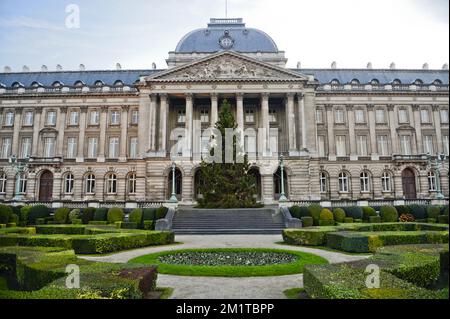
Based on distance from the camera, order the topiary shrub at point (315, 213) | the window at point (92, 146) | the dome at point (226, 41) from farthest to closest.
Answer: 1. the window at point (92, 146)
2. the dome at point (226, 41)
3. the topiary shrub at point (315, 213)

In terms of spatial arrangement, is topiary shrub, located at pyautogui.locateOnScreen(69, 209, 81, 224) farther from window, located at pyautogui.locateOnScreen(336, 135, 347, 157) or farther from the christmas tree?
window, located at pyautogui.locateOnScreen(336, 135, 347, 157)

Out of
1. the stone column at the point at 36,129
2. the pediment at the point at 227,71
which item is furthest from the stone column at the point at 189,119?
the stone column at the point at 36,129

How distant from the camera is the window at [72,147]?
163ft

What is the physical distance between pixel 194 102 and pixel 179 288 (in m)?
39.7

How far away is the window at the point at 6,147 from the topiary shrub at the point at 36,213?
83.1 feet

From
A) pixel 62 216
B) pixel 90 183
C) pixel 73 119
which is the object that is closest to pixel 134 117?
pixel 73 119

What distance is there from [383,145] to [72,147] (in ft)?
151

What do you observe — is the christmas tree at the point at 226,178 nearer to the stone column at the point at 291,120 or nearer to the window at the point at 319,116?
the stone column at the point at 291,120

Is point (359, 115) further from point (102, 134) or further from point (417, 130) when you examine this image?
point (102, 134)

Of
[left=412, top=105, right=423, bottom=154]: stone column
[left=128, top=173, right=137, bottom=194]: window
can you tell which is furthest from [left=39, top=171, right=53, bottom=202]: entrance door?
[left=412, top=105, right=423, bottom=154]: stone column

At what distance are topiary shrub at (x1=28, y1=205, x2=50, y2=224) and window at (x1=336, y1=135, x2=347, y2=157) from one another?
38.6 meters

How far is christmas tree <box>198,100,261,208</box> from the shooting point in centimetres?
2945
